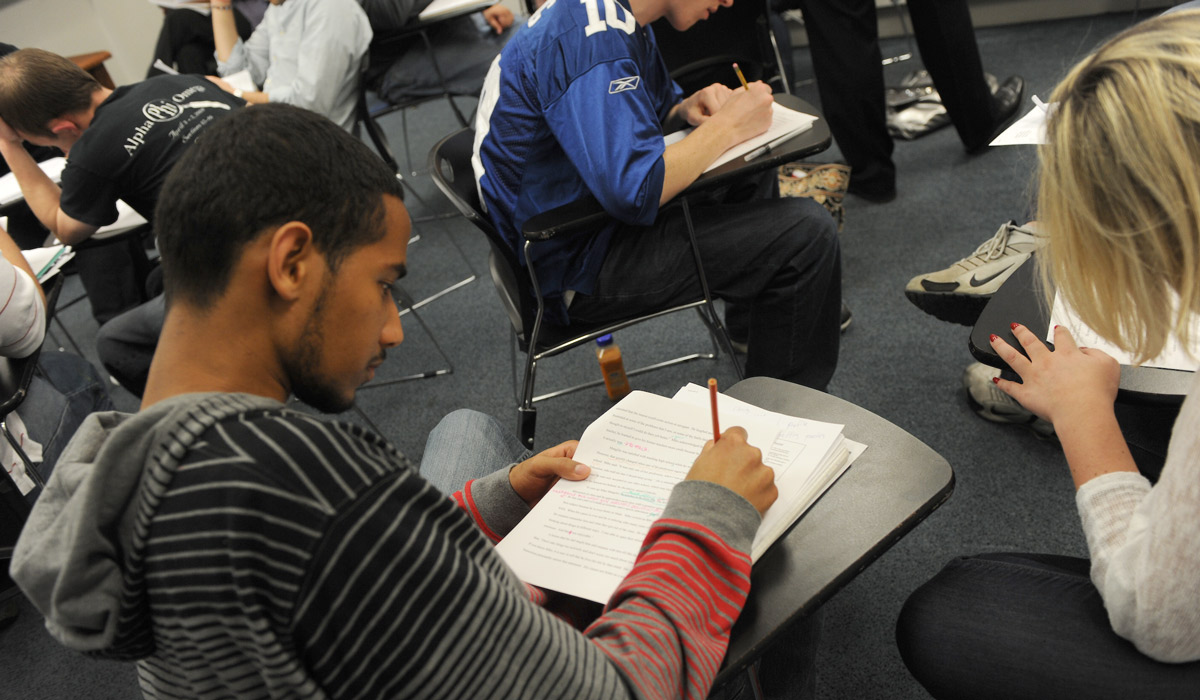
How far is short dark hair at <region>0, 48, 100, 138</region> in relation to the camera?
212 centimetres

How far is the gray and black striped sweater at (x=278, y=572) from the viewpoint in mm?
562

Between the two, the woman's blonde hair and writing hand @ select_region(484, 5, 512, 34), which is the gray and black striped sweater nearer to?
the woman's blonde hair

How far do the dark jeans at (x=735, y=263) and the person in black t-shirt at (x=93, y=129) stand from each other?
44.9 inches

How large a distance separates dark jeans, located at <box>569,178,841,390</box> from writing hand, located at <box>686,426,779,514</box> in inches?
35.4

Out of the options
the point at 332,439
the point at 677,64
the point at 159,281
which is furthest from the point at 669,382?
the point at 332,439

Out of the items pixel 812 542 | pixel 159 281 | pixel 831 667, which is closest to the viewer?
pixel 812 542

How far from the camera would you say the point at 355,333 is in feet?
2.40

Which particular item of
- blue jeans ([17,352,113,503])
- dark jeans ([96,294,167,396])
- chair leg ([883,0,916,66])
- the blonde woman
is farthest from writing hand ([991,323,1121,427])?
chair leg ([883,0,916,66])

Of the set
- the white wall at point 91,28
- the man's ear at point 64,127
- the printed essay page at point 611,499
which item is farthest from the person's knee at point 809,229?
the white wall at point 91,28

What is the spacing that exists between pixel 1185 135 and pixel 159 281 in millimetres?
2555

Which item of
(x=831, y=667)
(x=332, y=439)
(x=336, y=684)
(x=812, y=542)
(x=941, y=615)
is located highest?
(x=332, y=439)

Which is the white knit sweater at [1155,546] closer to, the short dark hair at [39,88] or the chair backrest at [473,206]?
the chair backrest at [473,206]

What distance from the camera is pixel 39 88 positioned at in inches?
83.4

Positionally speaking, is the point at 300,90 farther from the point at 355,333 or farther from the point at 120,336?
the point at 355,333
